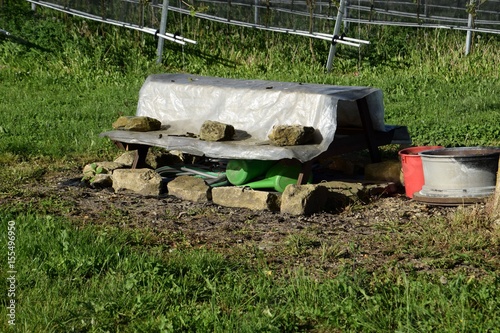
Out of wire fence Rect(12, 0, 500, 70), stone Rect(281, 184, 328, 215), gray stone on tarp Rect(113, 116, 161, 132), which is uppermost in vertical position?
wire fence Rect(12, 0, 500, 70)

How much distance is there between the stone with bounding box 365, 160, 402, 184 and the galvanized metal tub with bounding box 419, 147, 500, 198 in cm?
94

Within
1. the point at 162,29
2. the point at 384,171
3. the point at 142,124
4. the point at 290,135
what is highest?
the point at 162,29

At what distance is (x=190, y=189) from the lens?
26.0 ft

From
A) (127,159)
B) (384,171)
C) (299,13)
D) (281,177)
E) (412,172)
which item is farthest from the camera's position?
(299,13)

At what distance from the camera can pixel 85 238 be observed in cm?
582

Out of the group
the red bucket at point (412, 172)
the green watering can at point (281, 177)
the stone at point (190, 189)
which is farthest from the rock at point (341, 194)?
the stone at point (190, 189)

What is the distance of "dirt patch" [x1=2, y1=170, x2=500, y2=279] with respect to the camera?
565 centimetres

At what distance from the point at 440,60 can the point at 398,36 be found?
1.53m

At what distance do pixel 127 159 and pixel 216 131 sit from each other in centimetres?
135

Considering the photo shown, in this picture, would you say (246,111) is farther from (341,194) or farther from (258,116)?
(341,194)

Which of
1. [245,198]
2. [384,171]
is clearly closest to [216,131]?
[245,198]

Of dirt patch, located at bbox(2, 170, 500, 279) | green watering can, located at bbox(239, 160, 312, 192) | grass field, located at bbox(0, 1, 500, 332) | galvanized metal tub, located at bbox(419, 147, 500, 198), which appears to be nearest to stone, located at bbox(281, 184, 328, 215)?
dirt patch, located at bbox(2, 170, 500, 279)

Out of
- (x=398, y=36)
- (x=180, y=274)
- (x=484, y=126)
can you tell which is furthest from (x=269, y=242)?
(x=398, y=36)

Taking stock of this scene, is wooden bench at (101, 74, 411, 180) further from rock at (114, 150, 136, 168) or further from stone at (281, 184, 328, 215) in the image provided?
stone at (281, 184, 328, 215)
